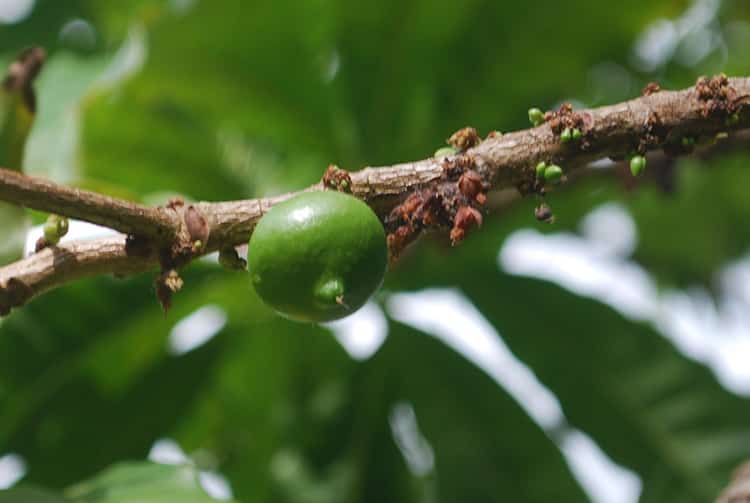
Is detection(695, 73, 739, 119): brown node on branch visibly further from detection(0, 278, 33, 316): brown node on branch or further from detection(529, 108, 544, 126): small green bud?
detection(0, 278, 33, 316): brown node on branch

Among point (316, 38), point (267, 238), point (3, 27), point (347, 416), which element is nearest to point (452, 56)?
point (316, 38)

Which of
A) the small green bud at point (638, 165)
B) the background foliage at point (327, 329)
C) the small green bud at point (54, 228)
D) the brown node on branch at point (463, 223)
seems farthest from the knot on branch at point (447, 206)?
the background foliage at point (327, 329)

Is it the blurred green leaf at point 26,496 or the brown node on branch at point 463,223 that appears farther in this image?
the blurred green leaf at point 26,496

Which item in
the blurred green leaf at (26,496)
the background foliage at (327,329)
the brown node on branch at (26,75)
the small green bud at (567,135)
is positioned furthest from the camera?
the background foliage at (327,329)

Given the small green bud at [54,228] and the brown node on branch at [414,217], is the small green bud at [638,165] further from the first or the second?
the small green bud at [54,228]

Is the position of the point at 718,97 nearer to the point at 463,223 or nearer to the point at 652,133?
the point at 652,133

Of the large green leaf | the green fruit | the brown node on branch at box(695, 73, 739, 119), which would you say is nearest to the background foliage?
the large green leaf

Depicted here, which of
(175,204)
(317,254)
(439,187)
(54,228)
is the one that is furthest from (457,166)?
(54,228)
